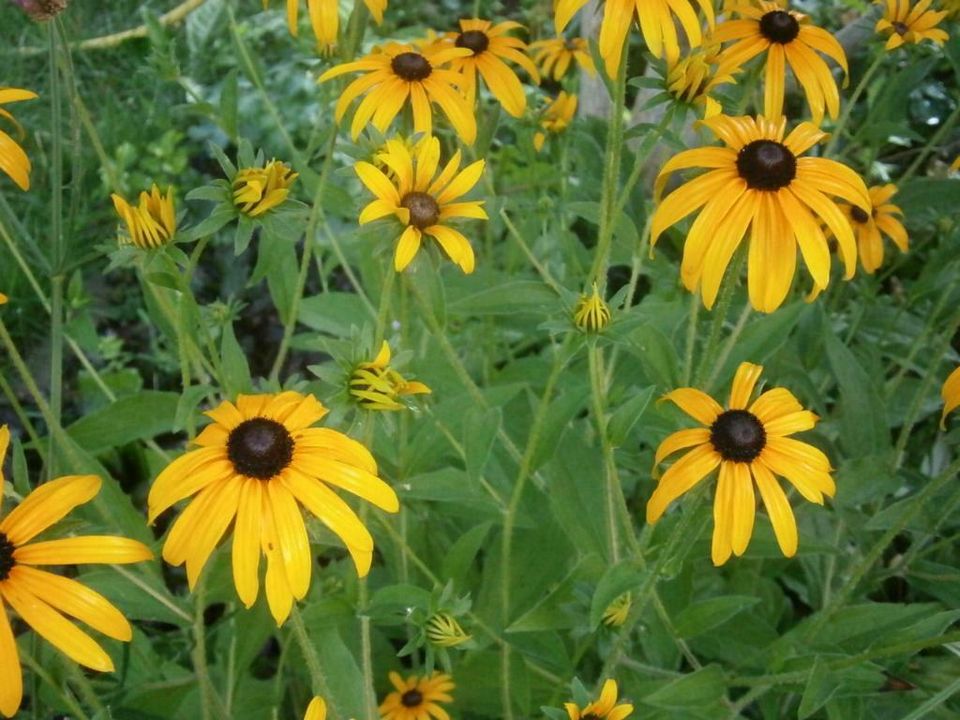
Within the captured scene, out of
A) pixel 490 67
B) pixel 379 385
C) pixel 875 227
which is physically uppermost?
pixel 490 67

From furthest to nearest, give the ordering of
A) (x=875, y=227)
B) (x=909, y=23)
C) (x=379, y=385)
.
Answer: (x=875, y=227)
(x=909, y=23)
(x=379, y=385)

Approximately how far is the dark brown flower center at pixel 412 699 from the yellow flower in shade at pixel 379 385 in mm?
428

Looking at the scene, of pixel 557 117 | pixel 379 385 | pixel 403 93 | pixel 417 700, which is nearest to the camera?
pixel 379 385

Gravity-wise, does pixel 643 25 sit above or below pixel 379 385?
above

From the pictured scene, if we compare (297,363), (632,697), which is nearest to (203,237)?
(632,697)

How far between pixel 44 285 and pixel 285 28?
115 centimetres

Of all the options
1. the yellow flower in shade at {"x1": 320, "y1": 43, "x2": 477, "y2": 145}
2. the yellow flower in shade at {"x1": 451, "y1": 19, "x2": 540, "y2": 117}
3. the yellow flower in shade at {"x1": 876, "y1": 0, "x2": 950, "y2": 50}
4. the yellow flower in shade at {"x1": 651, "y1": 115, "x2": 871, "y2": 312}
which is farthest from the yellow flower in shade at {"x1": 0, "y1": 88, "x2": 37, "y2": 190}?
the yellow flower in shade at {"x1": 876, "y1": 0, "x2": 950, "y2": 50}

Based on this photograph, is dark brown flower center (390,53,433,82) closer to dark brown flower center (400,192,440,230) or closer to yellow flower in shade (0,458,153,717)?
dark brown flower center (400,192,440,230)

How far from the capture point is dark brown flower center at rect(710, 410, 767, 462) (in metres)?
0.74

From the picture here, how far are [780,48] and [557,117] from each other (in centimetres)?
50

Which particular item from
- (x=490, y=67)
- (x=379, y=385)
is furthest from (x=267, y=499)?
(x=490, y=67)

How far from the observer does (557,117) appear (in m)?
1.39

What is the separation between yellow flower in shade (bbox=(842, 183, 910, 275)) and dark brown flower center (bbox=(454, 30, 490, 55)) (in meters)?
0.52

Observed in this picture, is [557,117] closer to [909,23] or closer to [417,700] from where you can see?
[909,23]
